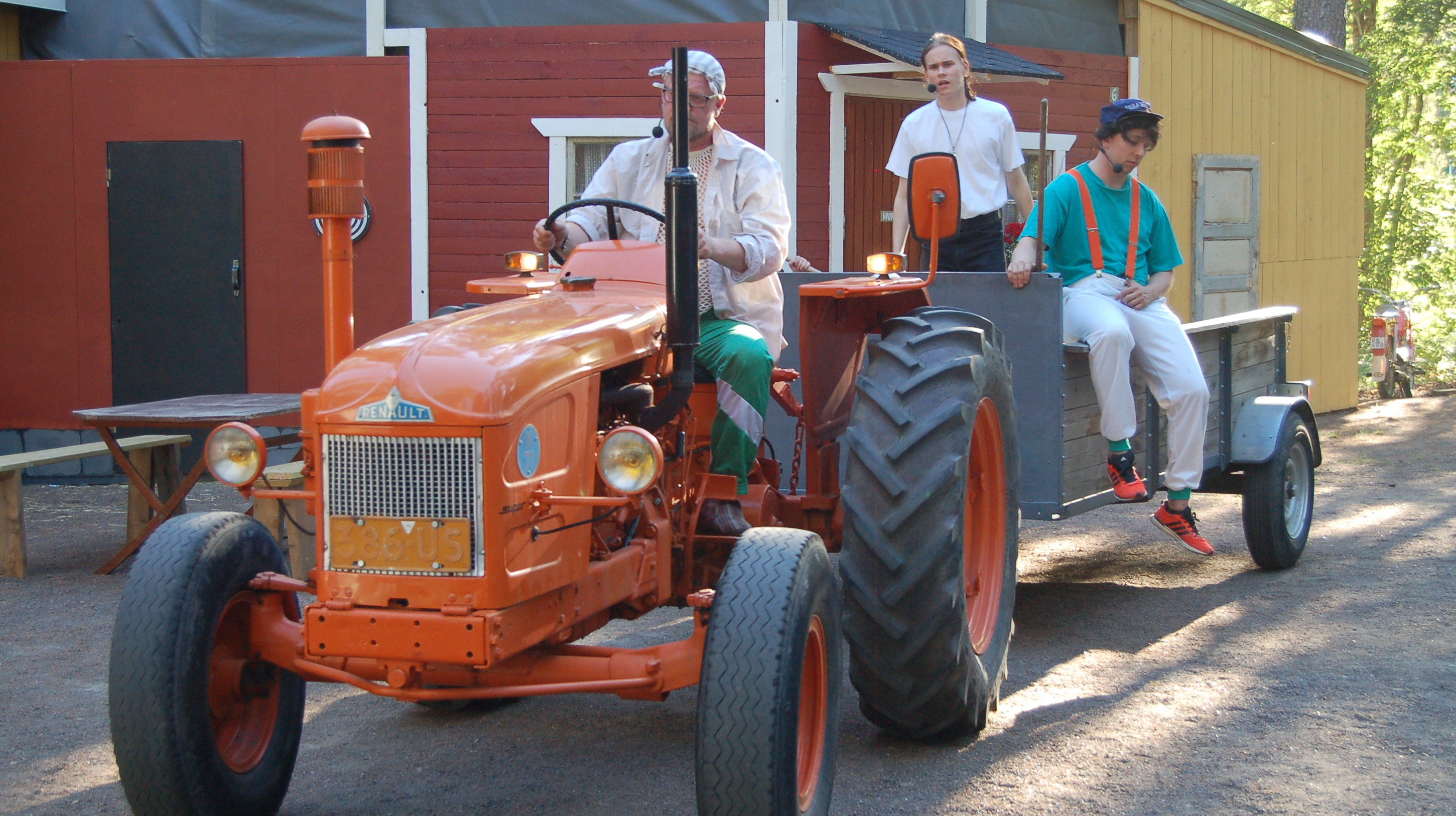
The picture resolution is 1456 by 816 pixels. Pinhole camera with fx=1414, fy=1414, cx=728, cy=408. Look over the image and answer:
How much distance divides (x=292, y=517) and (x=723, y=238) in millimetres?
3039

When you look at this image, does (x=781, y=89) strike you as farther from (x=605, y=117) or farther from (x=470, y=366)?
(x=470, y=366)

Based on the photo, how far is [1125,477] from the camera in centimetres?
541

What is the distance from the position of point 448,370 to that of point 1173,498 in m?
3.75

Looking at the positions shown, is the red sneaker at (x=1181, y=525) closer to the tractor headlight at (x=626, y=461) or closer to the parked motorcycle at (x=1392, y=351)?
the tractor headlight at (x=626, y=461)

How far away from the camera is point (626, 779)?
151 inches

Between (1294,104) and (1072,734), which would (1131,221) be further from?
(1294,104)

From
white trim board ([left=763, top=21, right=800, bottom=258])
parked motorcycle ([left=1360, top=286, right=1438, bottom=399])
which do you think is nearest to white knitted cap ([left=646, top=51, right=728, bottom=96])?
white trim board ([left=763, top=21, right=800, bottom=258])

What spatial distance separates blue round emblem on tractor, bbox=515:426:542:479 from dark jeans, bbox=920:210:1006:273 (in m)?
3.37

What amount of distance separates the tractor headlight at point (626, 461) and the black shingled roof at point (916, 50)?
600 centimetres

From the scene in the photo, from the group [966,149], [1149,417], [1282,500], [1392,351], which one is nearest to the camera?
[1149,417]

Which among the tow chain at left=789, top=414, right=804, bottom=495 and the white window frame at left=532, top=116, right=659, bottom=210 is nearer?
the tow chain at left=789, top=414, right=804, bottom=495

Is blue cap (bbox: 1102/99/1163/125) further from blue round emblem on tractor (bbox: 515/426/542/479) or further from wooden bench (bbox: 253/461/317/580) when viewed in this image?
wooden bench (bbox: 253/461/317/580)

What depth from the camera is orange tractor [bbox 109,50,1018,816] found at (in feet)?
9.59

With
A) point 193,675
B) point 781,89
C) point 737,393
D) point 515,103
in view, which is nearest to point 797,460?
point 737,393
